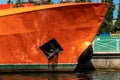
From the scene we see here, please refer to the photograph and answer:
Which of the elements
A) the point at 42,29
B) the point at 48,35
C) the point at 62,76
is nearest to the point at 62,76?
the point at 62,76

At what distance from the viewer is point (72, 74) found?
81.5ft

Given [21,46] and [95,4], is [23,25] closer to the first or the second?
[21,46]

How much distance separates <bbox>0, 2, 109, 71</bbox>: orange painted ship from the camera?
82.1 feet

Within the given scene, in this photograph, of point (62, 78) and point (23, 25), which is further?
point (23, 25)

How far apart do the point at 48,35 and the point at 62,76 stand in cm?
275

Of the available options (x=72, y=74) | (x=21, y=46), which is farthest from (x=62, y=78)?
(x=21, y=46)

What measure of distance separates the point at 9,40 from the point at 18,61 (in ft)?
4.43

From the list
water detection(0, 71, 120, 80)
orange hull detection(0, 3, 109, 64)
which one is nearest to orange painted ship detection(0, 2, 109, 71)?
orange hull detection(0, 3, 109, 64)

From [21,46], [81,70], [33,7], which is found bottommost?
[81,70]

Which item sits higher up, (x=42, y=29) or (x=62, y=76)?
(x=42, y=29)

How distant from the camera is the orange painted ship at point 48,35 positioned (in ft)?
82.1

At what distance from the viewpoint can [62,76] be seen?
23828 millimetres

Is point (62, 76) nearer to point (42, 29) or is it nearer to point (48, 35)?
point (48, 35)

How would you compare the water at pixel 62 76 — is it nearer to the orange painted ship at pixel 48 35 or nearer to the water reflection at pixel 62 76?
the water reflection at pixel 62 76
